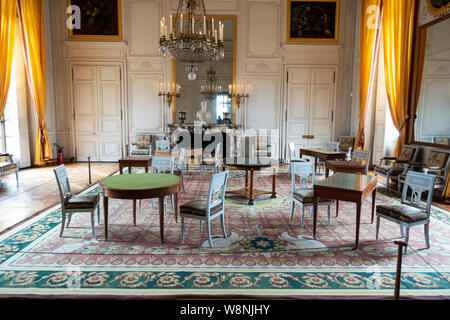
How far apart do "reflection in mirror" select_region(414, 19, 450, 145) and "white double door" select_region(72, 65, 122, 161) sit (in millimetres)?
7695

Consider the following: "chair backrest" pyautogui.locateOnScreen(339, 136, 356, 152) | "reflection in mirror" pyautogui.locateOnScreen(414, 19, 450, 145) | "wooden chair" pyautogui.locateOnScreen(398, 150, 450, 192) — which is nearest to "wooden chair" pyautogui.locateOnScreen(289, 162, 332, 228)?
"wooden chair" pyautogui.locateOnScreen(398, 150, 450, 192)

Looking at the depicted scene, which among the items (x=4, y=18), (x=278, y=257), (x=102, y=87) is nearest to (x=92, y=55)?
(x=102, y=87)

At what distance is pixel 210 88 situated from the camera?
9.70 metres

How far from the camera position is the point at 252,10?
9586 mm

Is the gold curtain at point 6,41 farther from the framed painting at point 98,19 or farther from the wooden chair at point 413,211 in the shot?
the wooden chair at point 413,211

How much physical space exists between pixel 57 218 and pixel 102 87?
6010 millimetres

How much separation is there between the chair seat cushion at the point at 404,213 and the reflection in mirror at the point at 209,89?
6394 mm

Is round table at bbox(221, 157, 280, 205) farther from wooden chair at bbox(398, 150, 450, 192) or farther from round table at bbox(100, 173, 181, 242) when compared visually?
wooden chair at bbox(398, 150, 450, 192)

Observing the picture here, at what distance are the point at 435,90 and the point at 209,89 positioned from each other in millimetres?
5547

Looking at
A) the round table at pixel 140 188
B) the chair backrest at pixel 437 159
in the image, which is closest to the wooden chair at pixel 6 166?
the round table at pixel 140 188

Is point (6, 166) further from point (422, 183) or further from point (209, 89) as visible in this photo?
point (422, 183)

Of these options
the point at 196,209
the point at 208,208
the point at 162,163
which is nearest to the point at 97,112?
the point at 162,163

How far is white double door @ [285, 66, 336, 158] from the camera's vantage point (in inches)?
387

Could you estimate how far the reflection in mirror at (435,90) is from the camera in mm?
6230
